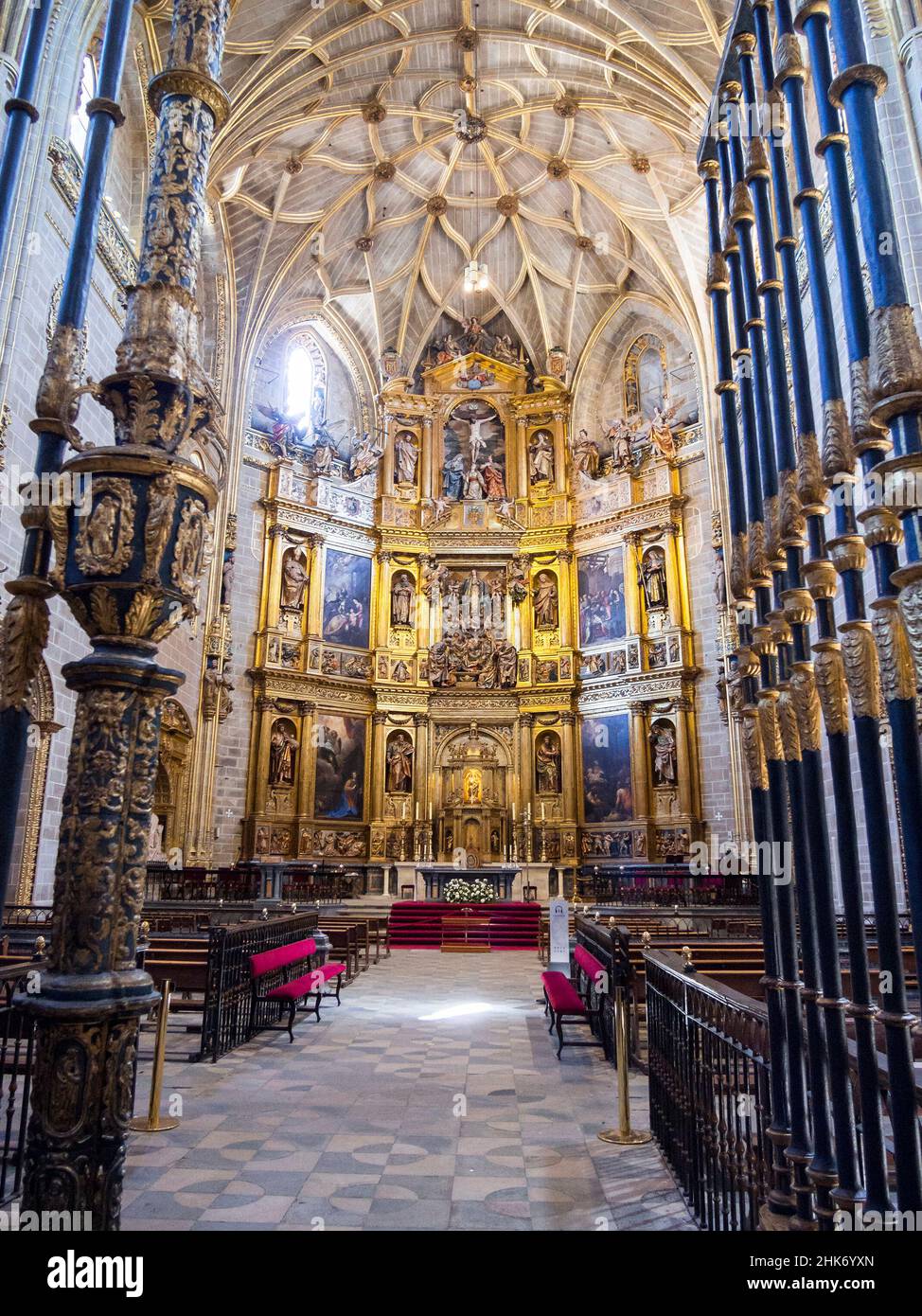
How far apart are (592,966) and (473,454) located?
24.7m

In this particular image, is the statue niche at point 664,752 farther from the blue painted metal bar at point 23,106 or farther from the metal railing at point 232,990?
the blue painted metal bar at point 23,106

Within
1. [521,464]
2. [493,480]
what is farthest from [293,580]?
[521,464]

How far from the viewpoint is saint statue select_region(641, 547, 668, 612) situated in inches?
1057

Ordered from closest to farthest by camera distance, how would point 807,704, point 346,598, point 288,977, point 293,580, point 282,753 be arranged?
point 807,704
point 288,977
point 282,753
point 293,580
point 346,598

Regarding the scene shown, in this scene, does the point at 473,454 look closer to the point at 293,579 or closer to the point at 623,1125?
the point at 293,579

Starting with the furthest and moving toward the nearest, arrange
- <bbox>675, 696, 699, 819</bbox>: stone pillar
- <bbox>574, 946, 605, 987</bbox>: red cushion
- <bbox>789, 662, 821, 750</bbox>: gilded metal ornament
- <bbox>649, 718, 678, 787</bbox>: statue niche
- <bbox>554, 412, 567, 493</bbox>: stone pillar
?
1. <bbox>554, 412, 567, 493</bbox>: stone pillar
2. <bbox>649, 718, 678, 787</bbox>: statue niche
3. <bbox>675, 696, 699, 819</bbox>: stone pillar
4. <bbox>574, 946, 605, 987</bbox>: red cushion
5. <bbox>789, 662, 821, 750</bbox>: gilded metal ornament

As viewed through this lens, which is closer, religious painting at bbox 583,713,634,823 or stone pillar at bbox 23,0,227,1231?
stone pillar at bbox 23,0,227,1231

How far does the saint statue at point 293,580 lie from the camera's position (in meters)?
27.2

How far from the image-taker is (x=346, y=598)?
28812mm

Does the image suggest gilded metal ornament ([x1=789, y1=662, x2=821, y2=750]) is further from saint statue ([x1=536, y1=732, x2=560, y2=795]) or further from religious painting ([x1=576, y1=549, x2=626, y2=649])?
saint statue ([x1=536, y1=732, x2=560, y2=795])

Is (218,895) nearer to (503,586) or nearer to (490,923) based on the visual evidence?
(490,923)

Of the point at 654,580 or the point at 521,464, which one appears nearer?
the point at 654,580

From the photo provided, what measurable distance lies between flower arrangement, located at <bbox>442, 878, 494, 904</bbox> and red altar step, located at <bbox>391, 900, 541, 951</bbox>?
1.02ft

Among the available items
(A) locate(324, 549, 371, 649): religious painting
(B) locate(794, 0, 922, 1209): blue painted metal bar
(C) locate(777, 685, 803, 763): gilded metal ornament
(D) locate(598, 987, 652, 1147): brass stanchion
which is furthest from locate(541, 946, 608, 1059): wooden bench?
(A) locate(324, 549, 371, 649): religious painting
